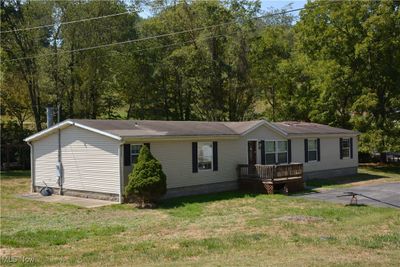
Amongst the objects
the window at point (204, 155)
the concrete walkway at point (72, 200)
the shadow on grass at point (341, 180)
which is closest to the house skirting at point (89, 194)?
the concrete walkway at point (72, 200)

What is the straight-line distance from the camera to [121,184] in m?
20.0

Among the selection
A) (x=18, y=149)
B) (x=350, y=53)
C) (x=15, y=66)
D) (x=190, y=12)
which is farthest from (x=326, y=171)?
(x=15, y=66)

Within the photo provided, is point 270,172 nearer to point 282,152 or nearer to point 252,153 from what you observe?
point 252,153

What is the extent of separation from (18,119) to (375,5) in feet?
91.8

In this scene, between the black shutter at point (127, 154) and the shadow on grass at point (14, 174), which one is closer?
the black shutter at point (127, 154)

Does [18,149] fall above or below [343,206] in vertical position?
above

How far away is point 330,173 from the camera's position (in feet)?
98.2

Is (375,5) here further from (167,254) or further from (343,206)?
(167,254)

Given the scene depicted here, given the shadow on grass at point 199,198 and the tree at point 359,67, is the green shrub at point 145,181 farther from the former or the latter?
the tree at point 359,67

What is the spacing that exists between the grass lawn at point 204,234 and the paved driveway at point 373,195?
141cm

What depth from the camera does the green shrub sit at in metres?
18.7

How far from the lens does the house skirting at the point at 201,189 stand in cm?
2151

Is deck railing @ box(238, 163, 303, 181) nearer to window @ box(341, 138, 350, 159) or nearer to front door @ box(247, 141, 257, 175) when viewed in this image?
front door @ box(247, 141, 257, 175)

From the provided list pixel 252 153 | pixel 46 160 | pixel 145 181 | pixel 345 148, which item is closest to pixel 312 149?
pixel 345 148
